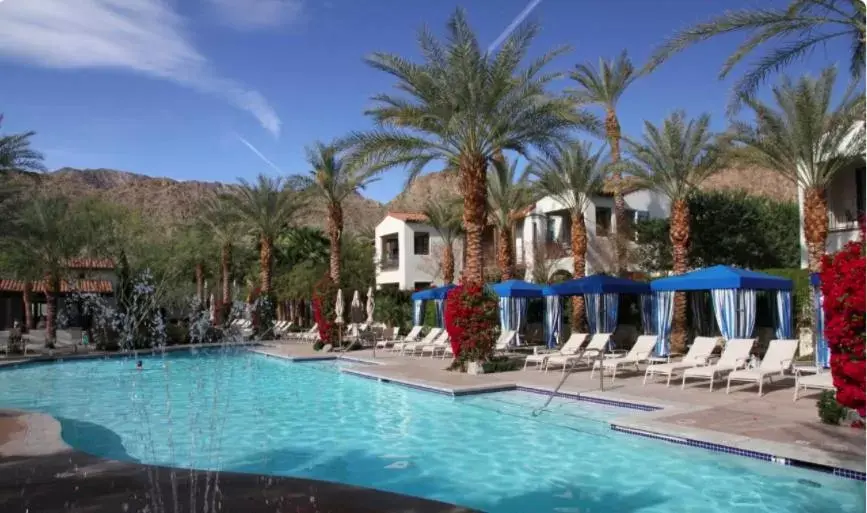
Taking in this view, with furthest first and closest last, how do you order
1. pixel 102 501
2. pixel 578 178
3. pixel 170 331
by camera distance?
pixel 170 331
pixel 578 178
pixel 102 501

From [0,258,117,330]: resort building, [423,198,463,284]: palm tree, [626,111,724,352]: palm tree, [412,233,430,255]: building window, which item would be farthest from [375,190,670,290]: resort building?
[0,258,117,330]: resort building

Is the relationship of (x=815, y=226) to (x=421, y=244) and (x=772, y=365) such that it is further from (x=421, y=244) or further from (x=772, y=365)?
(x=421, y=244)

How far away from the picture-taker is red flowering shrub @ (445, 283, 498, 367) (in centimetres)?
1595

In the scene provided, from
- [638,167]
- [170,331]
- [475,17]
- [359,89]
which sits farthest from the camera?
[170,331]

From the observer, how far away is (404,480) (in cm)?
798

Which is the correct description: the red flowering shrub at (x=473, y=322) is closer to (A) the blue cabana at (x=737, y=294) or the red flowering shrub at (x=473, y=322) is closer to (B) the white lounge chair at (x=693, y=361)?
(B) the white lounge chair at (x=693, y=361)

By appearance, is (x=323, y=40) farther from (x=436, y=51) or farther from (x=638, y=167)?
(x=638, y=167)

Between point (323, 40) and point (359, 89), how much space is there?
5.37m

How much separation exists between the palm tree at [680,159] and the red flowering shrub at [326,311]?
11707mm

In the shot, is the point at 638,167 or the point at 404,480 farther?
the point at 638,167

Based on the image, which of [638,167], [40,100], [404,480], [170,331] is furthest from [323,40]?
[170,331]

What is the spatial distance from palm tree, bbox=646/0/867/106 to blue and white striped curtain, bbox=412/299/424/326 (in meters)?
18.2

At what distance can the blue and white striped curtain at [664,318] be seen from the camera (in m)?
18.1

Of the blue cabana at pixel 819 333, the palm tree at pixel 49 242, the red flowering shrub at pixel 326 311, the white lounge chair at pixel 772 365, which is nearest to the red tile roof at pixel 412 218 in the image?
the red flowering shrub at pixel 326 311
